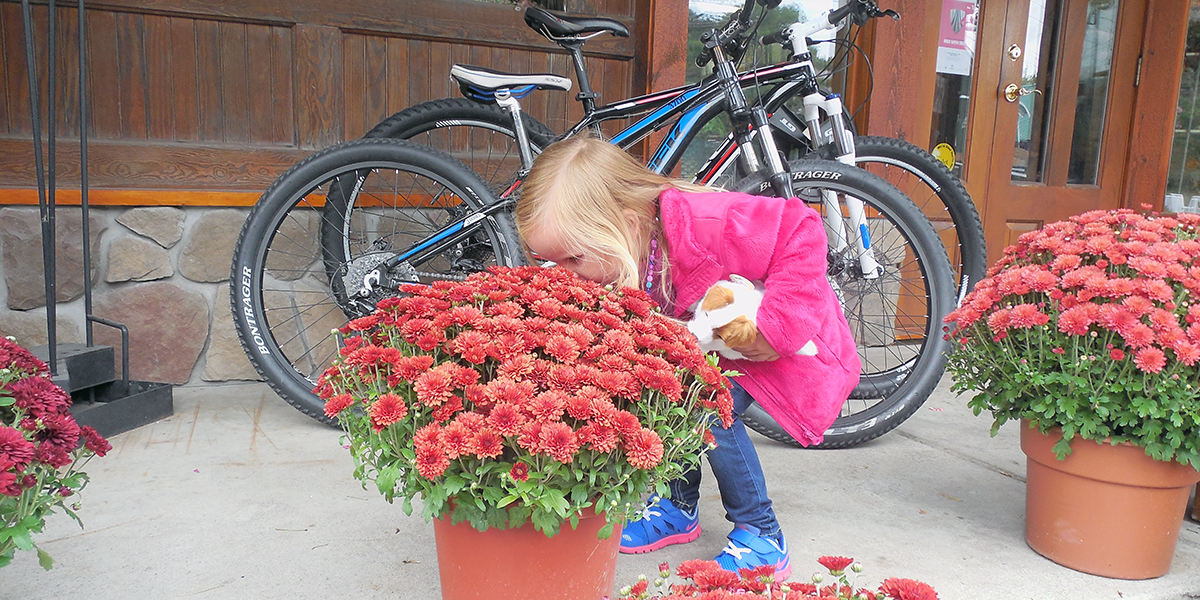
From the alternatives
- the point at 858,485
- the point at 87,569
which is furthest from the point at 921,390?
the point at 87,569

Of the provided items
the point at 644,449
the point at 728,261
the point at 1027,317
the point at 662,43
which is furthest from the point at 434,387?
the point at 662,43

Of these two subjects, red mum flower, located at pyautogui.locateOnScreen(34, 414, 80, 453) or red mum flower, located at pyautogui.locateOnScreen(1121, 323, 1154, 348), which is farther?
red mum flower, located at pyautogui.locateOnScreen(1121, 323, 1154, 348)

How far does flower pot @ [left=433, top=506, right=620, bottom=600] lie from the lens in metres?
1.12

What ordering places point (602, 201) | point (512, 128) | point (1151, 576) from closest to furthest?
point (602, 201) < point (1151, 576) < point (512, 128)

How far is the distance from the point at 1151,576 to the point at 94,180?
126 inches

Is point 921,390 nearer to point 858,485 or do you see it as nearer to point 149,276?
point 858,485

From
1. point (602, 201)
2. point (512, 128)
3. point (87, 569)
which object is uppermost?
point (512, 128)

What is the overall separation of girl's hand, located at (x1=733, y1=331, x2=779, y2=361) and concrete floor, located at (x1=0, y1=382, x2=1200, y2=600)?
45 cm

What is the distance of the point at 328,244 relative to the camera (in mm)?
2656

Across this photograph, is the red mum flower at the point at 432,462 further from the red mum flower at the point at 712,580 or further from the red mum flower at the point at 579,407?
the red mum flower at the point at 712,580

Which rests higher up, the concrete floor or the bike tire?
the bike tire

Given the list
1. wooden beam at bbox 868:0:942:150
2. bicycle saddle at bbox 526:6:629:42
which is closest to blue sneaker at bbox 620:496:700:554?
bicycle saddle at bbox 526:6:629:42

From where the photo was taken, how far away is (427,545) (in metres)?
1.66

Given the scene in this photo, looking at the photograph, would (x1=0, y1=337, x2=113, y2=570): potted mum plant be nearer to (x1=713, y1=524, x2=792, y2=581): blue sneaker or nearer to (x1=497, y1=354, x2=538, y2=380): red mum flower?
(x1=497, y1=354, x2=538, y2=380): red mum flower
